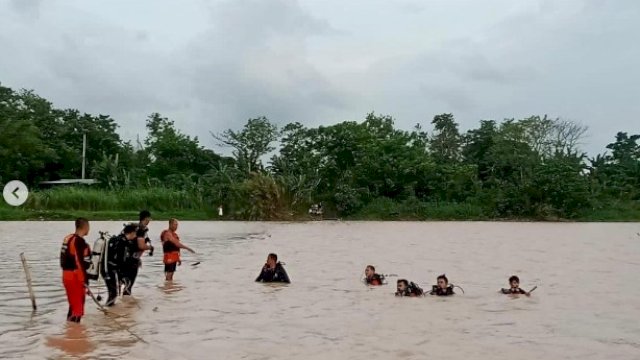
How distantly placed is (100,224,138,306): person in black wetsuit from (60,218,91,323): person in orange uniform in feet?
4.27

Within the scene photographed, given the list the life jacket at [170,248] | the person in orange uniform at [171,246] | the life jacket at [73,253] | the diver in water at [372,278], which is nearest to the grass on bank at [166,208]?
the person in orange uniform at [171,246]

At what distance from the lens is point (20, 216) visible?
44094 mm

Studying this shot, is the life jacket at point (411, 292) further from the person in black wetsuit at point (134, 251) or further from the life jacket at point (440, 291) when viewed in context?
the person in black wetsuit at point (134, 251)

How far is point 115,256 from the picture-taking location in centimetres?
1152

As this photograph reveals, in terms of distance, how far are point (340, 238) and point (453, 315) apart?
1932 centimetres

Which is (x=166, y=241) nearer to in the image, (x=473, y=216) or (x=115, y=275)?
(x=115, y=275)

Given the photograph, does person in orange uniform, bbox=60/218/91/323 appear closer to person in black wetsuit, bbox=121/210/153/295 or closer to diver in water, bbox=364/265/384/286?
person in black wetsuit, bbox=121/210/153/295

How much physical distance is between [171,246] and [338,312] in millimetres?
4275

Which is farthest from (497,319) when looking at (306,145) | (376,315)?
(306,145)

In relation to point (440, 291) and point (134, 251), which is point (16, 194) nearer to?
point (134, 251)

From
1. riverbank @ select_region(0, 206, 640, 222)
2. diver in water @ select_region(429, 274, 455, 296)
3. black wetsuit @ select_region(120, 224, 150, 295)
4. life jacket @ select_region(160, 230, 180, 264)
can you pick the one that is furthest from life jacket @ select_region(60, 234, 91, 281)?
riverbank @ select_region(0, 206, 640, 222)

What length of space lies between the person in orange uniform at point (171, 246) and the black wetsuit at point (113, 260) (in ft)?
7.89

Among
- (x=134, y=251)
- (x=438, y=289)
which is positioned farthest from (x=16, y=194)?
(x=438, y=289)

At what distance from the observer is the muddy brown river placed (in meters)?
9.07
